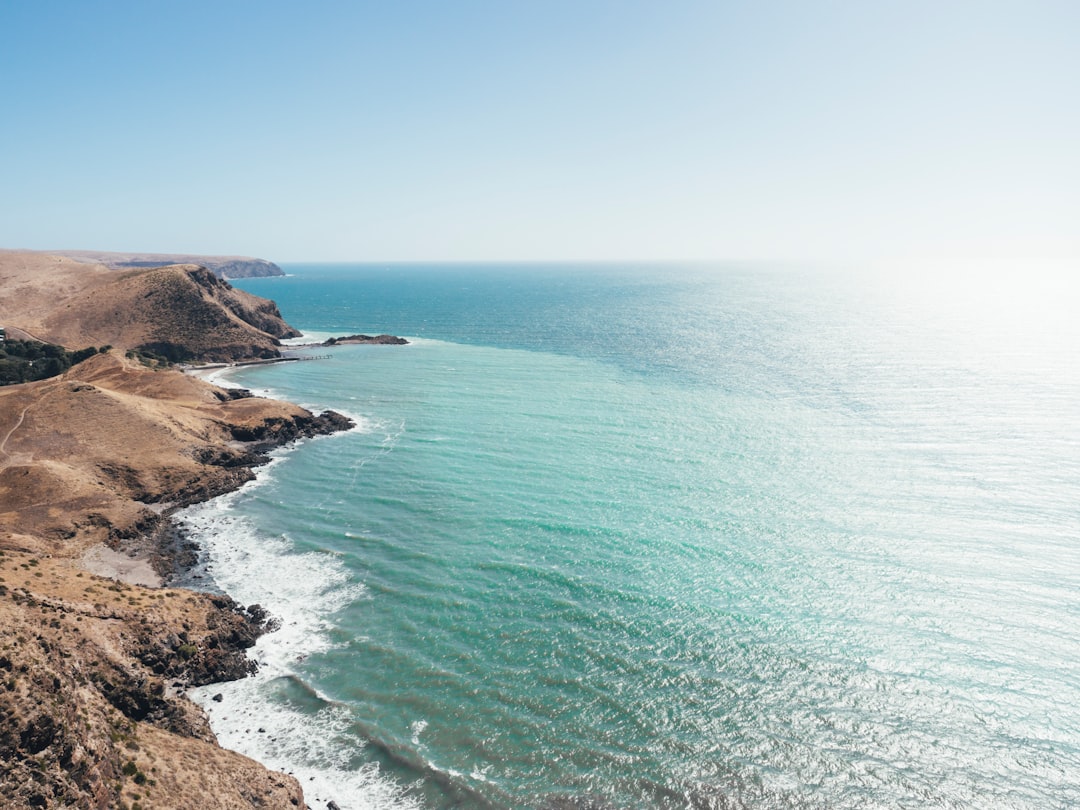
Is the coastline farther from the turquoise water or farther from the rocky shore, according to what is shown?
the turquoise water

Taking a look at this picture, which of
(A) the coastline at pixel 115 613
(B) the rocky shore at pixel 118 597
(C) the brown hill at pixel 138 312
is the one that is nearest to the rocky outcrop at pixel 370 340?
(C) the brown hill at pixel 138 312

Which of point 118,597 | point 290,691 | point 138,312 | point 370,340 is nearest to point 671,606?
point 290,691

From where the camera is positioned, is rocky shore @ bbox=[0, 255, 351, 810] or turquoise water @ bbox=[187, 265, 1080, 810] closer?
rocky shore @ bbox=[0, 255, 351, 810]

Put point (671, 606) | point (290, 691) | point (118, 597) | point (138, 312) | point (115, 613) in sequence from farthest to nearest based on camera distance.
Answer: point (138, 312)
point (671, 606)
point (118, 597)
point (115, 613)
point (290, 691)

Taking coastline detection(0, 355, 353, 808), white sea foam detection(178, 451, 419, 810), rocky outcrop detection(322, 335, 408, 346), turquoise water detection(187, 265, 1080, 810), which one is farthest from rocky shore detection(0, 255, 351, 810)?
rocky outcrop detection(322, 335, 408, 346)

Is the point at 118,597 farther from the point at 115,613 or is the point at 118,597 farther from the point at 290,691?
the point at 290,691
